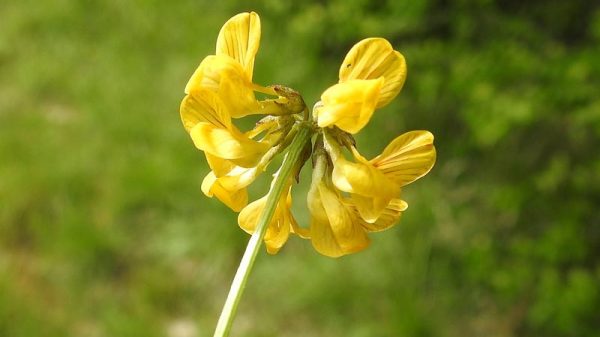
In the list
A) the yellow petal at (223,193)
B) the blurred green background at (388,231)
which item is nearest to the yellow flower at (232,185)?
the yellow petal at (223,193)

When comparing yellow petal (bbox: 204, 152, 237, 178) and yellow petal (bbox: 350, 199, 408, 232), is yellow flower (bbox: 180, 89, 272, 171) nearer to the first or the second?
yellow petal (bbox: 204, 152, 237, 178)

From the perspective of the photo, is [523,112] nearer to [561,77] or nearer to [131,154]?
[561,77]

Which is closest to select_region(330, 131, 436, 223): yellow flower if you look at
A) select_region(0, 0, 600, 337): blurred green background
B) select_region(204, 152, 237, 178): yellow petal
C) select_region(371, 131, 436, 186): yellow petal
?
select_region(371, 131, 436, 186): yellow petal

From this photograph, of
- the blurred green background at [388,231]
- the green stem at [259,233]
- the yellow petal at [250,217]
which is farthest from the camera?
the blurred green background at [388,231]

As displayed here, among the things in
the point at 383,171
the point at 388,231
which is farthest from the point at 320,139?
the point at 388,231

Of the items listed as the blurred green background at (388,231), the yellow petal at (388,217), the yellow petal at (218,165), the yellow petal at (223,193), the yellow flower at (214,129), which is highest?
the yellow flower at (214,129)

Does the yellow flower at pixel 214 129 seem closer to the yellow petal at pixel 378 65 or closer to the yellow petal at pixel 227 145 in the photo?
the yellow petal at pixel 227 145

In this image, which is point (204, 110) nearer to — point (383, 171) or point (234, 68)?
point (234, 68)
